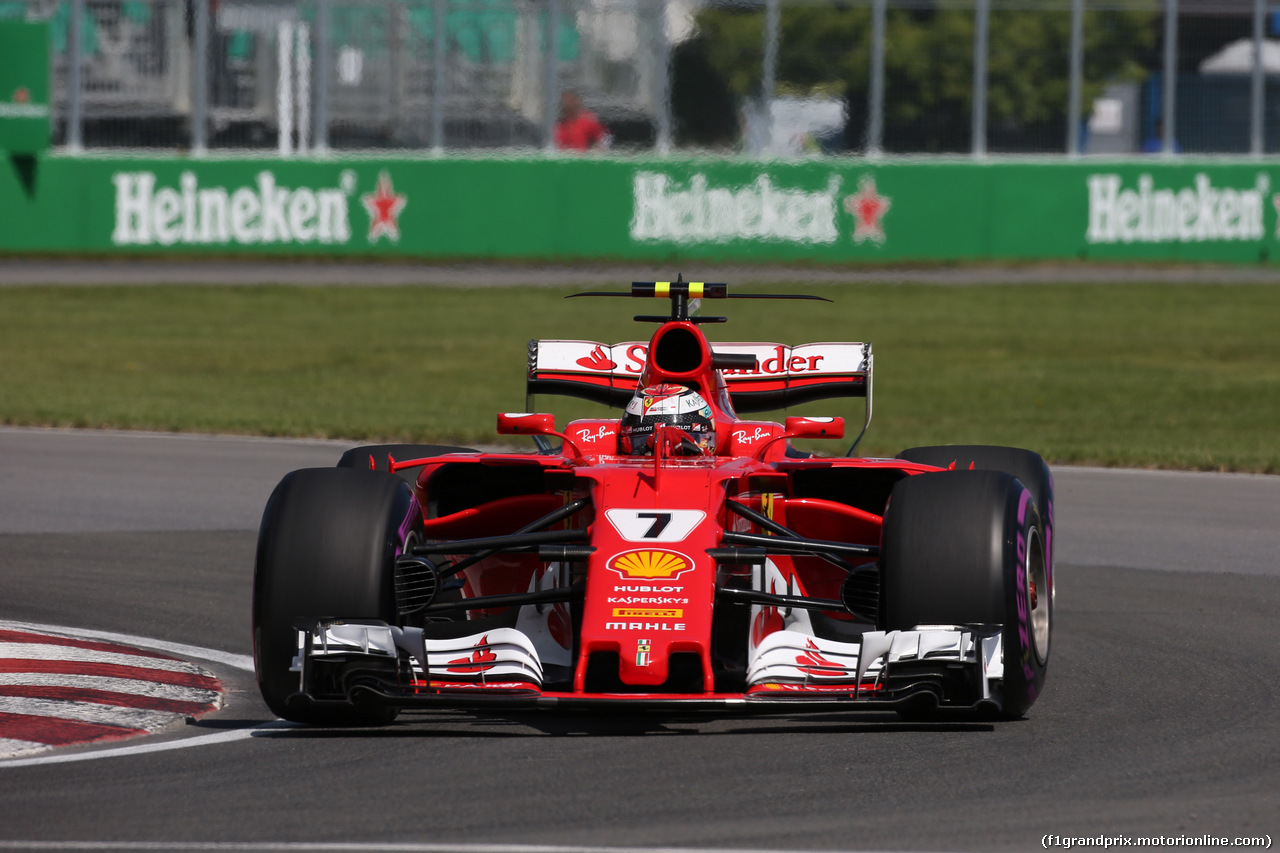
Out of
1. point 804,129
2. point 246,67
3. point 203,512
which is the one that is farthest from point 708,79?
point 203,512

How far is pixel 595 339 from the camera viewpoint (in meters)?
22.4

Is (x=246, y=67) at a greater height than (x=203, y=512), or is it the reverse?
(x=246, y=67)

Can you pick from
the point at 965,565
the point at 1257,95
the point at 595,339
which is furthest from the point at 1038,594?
the point at 1257,95

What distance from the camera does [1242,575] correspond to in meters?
10.2

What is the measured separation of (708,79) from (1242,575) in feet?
73.3

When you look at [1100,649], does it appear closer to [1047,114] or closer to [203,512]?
[203,512]

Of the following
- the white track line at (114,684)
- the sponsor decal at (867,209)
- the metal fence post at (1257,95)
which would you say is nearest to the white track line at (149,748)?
the white track line at (114,684)

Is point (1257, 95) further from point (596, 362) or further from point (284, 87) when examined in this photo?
point (596, 362)

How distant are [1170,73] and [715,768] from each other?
2870 cm

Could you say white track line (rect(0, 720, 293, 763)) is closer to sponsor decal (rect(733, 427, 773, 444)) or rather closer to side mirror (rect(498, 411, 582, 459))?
side mirror (rect(498, 411, 582, 459))

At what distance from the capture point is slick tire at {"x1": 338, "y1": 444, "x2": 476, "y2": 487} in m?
8.34

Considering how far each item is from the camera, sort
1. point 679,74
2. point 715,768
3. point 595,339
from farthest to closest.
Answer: point 679,74
point 595,339
point 715,768

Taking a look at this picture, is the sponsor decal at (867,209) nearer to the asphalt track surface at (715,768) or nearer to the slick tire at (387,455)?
the asphalt track surface at (715,768)

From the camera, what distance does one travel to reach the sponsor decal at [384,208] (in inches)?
1198
